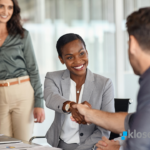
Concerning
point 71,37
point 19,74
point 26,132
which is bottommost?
point 26,132

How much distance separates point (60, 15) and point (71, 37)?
2276mm

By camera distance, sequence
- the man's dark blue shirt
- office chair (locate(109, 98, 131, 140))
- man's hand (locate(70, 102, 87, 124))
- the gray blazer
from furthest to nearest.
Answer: office chair (locate(109, 98, 131, 140)) → the gray blazer → man's hand (locate(70, 102, 87, 124)) → the man's dark blue shirt

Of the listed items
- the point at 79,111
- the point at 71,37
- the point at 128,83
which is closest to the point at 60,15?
the point at 128,83

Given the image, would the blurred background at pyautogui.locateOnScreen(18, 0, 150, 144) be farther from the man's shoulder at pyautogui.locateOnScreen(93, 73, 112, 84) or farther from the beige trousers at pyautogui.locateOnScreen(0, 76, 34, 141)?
the man's shoulder at pyautogui.locateOnScreen(93, 73, 112, 84)

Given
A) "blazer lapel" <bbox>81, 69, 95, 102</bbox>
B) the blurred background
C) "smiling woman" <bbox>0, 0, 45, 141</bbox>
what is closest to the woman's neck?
"smiling woman" <bbox>0, 0, 45, 141</bbox>

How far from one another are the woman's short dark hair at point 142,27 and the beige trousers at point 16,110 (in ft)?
5.84

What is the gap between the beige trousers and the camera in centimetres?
279

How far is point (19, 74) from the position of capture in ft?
9.34

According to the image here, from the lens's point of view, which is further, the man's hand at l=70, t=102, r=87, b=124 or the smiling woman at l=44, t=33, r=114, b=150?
the smiling woman at l=44, t=33, r=114, b=150

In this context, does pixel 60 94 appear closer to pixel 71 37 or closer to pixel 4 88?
pixel 71 37

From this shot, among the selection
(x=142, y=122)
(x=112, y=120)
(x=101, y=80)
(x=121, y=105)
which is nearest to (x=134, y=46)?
(x=142, y=122)

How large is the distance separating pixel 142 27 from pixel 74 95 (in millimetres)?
1210

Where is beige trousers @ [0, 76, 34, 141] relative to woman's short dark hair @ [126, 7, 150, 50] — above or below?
below

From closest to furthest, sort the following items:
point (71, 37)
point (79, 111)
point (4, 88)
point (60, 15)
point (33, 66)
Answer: point (79, 111)
point (71, 37)
point (4, 88)
point (33, 66)
point (60, 15)
